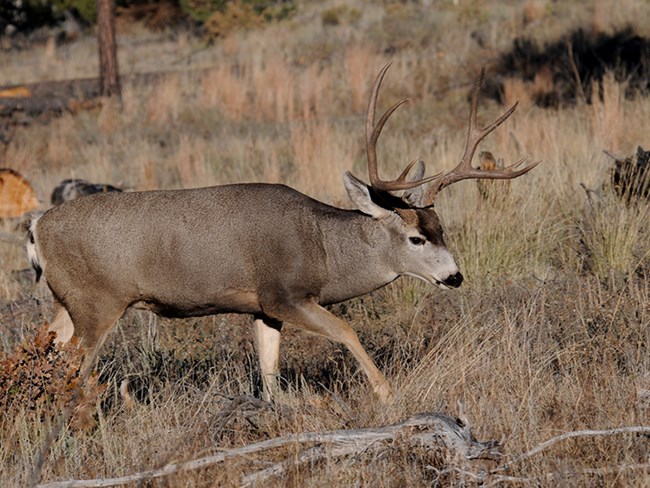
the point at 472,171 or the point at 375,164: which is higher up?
the point at 375,164

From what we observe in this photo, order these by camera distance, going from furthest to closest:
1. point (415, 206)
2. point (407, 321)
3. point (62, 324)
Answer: point (407, 321) → point (62, 324) → point (415, 206)

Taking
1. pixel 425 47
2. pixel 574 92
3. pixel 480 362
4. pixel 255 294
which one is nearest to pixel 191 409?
pixel 255 294

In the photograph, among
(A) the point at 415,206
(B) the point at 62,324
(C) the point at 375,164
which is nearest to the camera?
(C) the point at 375,164

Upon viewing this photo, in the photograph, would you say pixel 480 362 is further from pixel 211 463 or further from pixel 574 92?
pixel 574 92

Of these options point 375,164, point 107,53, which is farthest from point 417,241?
point 107,53

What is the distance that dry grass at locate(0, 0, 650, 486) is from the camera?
16.4 feet

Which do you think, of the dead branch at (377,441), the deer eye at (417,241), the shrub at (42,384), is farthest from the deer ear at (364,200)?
the dead branch at (377,441)

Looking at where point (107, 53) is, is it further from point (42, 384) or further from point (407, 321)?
point (42, 384)

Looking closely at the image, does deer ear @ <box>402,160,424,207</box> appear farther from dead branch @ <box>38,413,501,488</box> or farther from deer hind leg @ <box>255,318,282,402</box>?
dead branch @ <box>38,413,501,488</box>

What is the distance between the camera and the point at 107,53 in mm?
21359

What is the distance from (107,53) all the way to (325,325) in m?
16.2

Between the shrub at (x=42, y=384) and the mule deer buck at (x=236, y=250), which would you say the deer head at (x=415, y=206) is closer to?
the mule deer buck at (x=236, y=250)

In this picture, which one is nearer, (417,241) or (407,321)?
(417,241)

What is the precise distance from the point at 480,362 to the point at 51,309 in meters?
3.74
